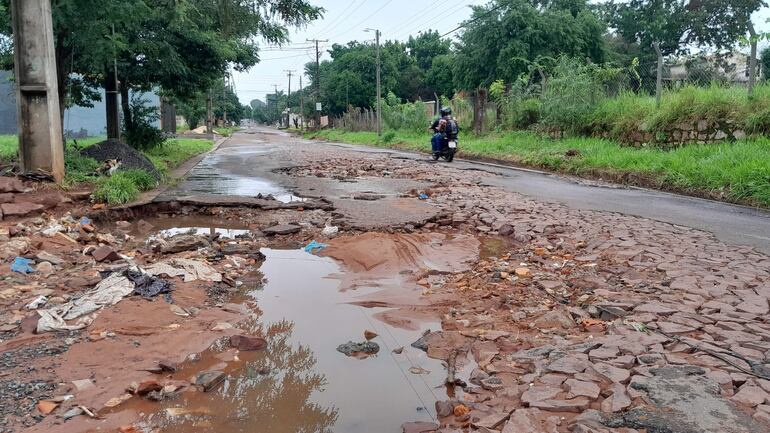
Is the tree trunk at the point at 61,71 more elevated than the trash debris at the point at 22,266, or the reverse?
the tree trunk at the point at 61,71

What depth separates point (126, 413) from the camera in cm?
287

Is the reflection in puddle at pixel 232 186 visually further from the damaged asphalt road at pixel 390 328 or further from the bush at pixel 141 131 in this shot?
the bush at pixel 141 131

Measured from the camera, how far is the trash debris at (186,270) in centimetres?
497

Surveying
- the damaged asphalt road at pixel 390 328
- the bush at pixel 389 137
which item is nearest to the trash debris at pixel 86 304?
the damaged asphalt road at pixel 390 328

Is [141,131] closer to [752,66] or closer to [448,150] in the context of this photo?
[448,150]

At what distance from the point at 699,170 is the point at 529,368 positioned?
9.28m

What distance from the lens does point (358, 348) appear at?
3.75 metres

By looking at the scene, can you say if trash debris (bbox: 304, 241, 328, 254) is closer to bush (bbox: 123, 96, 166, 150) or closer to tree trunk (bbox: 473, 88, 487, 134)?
bush (bbox: 123, 96, 166, 150)

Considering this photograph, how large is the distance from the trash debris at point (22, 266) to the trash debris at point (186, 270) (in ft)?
3.32

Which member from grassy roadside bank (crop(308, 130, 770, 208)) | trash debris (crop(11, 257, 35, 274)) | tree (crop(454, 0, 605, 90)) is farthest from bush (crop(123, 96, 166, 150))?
tree (crop(454, 0, 605, 90))

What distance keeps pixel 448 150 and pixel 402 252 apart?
1149cm

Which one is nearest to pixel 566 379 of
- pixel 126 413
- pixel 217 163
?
pixel 126 413

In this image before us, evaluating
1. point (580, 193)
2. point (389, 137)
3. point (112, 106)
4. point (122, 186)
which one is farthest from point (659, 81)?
point (389, 137)

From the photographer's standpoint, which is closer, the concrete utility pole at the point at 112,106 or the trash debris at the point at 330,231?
the trash debris at the point at 330,231
